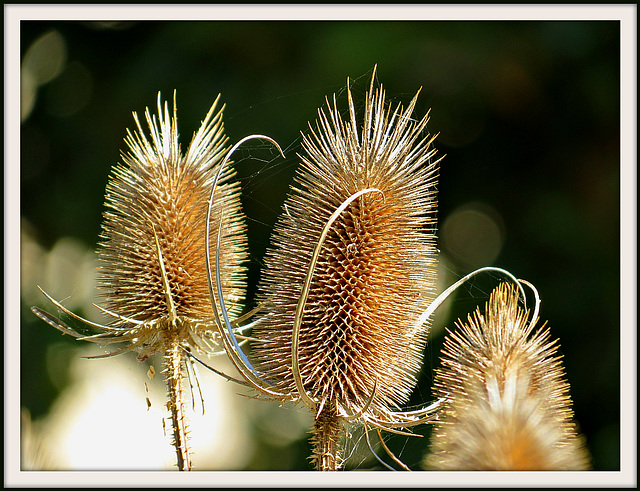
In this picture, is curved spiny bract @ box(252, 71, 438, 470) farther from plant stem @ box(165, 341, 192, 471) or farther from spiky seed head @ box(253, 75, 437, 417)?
plant stem @ box(165, 341, 192, 471)

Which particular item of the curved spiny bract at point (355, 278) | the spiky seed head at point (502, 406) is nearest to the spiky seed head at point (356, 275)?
the curved spiny bract at point (355, 278)

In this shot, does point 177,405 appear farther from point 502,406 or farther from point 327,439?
point 502,406

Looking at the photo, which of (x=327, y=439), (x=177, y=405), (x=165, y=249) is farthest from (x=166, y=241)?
(x=327, y=439)

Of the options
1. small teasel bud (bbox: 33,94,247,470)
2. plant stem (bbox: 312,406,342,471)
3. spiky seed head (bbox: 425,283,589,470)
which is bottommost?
plant stem (bbox: 312,406,342,471)

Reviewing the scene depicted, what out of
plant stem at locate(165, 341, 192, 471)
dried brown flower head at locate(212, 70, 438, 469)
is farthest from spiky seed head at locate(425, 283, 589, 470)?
plant stem at locate(165, 341, 192, 471)

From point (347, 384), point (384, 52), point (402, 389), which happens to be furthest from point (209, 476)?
point (384, 52)

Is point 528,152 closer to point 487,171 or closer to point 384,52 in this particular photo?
point 487,171
